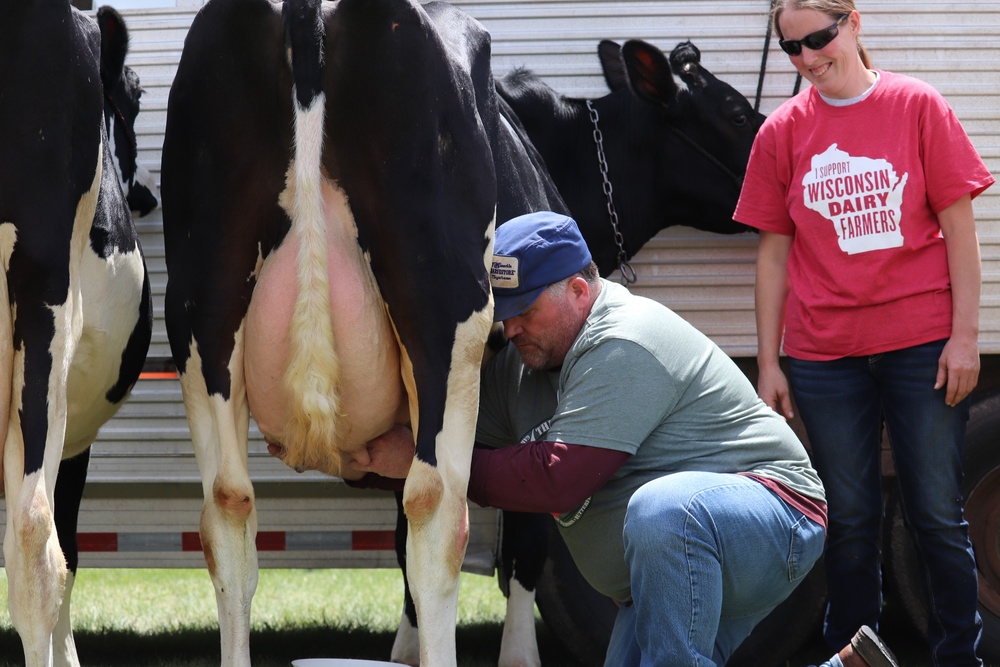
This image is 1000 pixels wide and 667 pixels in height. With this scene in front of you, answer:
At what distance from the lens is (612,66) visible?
14.9 ft

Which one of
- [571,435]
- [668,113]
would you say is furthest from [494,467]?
[668,113]

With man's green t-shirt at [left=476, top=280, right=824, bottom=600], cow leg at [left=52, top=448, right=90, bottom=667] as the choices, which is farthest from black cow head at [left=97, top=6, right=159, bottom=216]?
man's green t-shirt at [left=476, top=280, right=824, bottom=600]

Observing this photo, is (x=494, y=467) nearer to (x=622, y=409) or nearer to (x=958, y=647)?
(x=622, y=409)

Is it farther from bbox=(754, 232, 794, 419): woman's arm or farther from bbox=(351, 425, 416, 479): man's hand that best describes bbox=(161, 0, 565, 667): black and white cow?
bbox=(754, 232, 794, 419): woman's arm

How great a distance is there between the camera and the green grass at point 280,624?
4.75m

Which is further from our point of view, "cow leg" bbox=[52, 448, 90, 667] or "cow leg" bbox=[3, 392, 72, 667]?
"cow leg" bbox=[52, 448, 90, 667]

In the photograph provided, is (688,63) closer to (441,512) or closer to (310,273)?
(310,273)

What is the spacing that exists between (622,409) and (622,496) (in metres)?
0.31

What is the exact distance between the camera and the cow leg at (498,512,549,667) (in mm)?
4246

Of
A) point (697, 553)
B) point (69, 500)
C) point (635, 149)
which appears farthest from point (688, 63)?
point (69, 500)

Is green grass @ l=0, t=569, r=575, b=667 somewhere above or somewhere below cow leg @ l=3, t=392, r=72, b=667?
below

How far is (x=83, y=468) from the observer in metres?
3.98

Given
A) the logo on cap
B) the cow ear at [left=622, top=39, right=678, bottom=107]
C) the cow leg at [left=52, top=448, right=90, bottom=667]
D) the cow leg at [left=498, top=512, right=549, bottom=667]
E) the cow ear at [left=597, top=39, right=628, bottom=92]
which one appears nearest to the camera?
the logo on cap

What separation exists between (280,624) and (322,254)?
3.39 m
